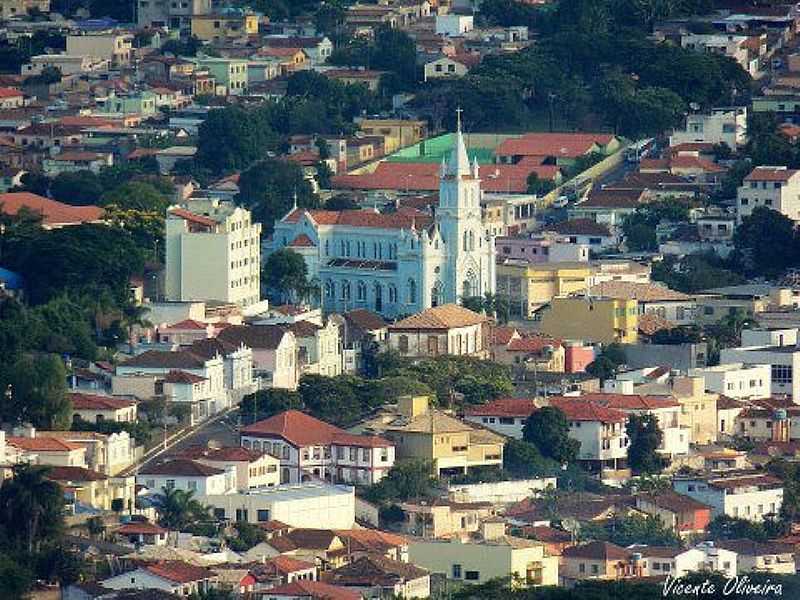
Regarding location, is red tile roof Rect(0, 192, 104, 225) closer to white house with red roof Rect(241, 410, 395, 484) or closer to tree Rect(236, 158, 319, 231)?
tree Rect(236, 158, 319, 231)

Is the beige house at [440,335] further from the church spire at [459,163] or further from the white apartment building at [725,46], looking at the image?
the white apartment building at [725,46]

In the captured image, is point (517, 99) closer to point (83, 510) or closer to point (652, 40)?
point (652, 40)

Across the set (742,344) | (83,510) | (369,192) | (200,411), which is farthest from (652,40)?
(83,510)

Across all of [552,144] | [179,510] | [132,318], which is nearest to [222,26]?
[552,144]

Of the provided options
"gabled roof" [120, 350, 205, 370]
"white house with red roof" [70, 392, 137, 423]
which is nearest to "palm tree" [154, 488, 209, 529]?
"white house with red roof" [70, 392, 137, 423]

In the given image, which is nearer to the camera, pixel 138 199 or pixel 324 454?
pixel 324 454

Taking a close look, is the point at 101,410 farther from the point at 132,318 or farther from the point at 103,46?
the point at 103,46
